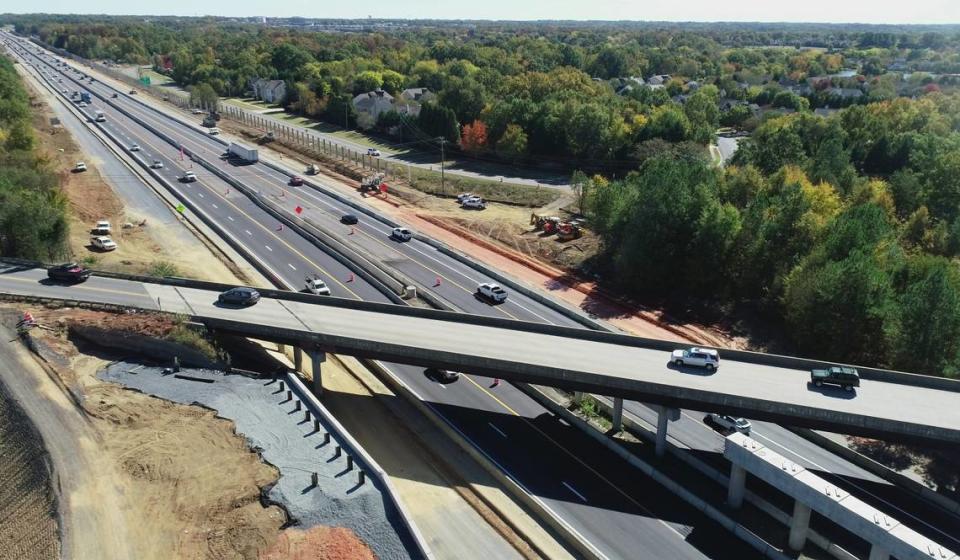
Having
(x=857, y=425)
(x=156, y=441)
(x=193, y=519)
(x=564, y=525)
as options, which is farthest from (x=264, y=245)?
(x=857, y=425)

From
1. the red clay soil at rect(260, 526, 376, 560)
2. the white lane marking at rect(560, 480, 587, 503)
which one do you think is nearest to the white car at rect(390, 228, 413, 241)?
the white lane marking at rect(560, 480, 587, 503)

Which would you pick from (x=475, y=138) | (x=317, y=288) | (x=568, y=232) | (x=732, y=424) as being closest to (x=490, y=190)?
(x=475, y=138)

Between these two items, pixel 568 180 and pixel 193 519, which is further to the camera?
pixel 568 180

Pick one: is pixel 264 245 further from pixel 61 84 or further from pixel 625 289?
pixel 61 84

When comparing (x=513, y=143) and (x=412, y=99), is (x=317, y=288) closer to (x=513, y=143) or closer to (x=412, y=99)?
(x=513, y=143)

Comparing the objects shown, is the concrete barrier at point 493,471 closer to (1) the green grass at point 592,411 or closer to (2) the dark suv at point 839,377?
(1) the green grass at point 592,411

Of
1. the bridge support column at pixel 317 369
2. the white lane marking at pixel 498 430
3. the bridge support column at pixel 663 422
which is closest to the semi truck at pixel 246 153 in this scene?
the bridge support column at pixel 317 369
